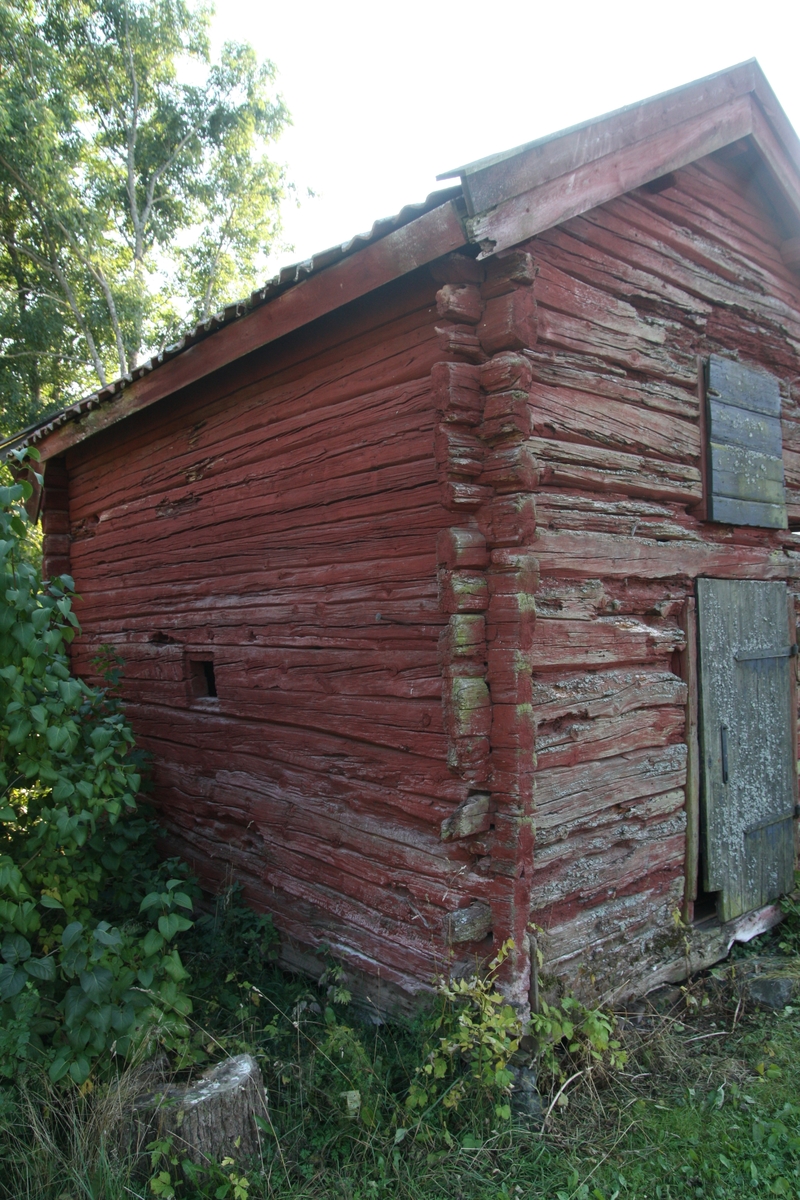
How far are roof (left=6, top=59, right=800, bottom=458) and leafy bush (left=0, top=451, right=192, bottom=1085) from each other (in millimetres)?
1648

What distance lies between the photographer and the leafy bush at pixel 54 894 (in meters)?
3.21

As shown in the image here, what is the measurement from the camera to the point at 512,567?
11.2 feet

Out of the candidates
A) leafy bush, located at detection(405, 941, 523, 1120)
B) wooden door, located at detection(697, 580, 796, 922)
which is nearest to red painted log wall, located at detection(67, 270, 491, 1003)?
leafy bush, located at detection(405, 941, 523, 1120)

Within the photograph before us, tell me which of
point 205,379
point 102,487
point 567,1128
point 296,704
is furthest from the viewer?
point 102,487

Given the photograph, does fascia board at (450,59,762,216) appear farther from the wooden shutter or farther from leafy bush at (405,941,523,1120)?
leafy bush at (405,941,523,1120)

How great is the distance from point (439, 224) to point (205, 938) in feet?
13.1

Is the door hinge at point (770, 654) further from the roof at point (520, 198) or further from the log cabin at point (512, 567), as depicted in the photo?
the roof at point (520, 198)

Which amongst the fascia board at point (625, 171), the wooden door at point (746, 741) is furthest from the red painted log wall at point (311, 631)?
the wooden door at point (746, 741)

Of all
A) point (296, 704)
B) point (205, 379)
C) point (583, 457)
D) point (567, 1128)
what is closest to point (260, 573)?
point (296, 704)

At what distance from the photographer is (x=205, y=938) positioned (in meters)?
4.54

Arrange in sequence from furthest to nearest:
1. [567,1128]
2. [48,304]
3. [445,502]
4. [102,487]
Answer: [48,304] → [102,487] → [445,502] → [567,1128]

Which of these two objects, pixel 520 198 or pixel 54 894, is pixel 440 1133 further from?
pixel 520 198

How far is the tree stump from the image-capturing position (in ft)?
9.82

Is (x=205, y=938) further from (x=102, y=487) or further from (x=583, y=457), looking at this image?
(x=102, y=487)
